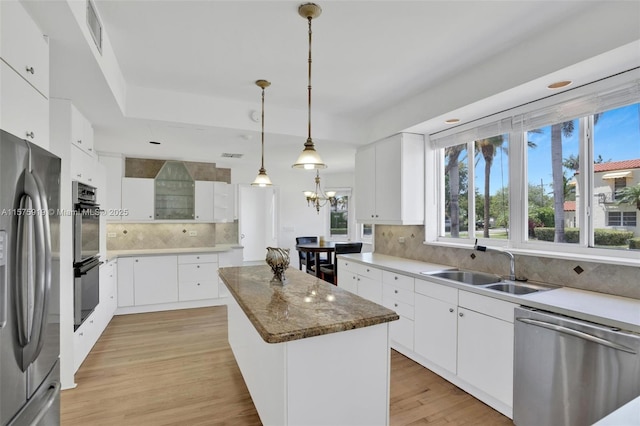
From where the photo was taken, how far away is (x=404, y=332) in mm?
3166

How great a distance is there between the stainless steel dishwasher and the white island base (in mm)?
995

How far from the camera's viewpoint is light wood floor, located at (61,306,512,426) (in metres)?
2.29

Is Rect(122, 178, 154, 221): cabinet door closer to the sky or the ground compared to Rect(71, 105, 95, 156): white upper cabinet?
closer to the ground

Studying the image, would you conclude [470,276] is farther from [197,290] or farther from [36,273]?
[197,290]

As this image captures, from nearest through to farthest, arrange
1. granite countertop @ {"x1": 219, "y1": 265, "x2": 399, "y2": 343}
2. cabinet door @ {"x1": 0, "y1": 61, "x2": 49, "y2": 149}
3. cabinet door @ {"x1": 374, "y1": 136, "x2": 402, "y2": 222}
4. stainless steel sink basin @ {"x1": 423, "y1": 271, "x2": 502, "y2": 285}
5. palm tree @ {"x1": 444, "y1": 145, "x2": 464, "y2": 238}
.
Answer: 1. cabinet door @ {"x1": 0, "y1": 61, "x2": 49, "y2": 149}
2. granite countertop @ {"x1": 219, "y1": 265, "x2": 399, "y2": 343}
3. stainless steel sink basin @ {"x1": 423, "y1": 271, "x2": 502, "y2": 285}
4. palm tree @ {"x1": 444, "y1": 145, "x2": 464, "y2": 238}
5. cabinet door @ {"x1": 374, "y1": 136, "x2": 402, "y2": 222}

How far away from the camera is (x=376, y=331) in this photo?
5.68ft

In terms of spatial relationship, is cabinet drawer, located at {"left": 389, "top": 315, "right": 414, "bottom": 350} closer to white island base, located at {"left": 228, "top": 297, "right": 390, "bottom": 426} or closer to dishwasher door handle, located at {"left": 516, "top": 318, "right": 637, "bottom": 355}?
dishwasher door handle, located at {"left": 516, "top": 318, "right": 637, "bottom": 355}

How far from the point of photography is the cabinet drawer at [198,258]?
4.89m

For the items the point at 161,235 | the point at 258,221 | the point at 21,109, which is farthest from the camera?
the point at 258,221

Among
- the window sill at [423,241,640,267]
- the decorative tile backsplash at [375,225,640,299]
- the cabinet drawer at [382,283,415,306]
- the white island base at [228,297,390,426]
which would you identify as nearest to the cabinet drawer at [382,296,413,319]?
the cabinet drawer at [382,283,415,306]

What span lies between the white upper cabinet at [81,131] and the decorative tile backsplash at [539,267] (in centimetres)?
359

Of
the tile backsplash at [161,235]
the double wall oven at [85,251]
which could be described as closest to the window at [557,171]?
the double wall oven at [85,251]

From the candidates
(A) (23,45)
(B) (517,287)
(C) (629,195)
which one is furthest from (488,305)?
(A) (23,45)

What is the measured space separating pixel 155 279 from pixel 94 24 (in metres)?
3.60
